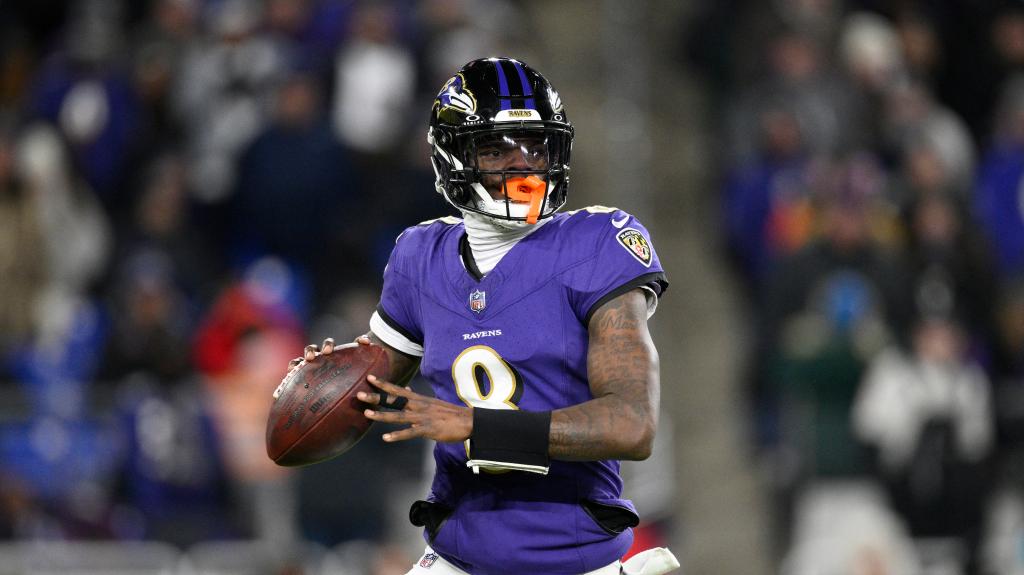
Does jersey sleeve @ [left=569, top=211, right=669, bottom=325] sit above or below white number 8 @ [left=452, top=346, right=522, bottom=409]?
above

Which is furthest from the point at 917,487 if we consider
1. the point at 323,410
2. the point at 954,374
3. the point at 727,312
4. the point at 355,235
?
the point at 323,410

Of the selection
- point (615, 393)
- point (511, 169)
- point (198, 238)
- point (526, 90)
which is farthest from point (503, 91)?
point (198, 238)

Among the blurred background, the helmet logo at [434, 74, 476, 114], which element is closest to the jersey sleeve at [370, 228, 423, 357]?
the helmet logo at [434, 74, 476, 114]

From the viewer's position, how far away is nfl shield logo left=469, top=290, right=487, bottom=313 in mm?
4000

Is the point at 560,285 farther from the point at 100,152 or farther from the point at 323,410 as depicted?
the point at 100,152

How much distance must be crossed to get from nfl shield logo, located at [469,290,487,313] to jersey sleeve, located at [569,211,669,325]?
23 centimetres

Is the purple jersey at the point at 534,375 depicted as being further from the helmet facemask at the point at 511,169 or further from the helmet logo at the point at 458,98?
the helmet logo at the point at 458,98

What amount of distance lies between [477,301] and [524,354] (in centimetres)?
20

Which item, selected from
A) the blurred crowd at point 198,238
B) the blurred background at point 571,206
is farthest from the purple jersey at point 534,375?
the blurred crowd at point 198,238

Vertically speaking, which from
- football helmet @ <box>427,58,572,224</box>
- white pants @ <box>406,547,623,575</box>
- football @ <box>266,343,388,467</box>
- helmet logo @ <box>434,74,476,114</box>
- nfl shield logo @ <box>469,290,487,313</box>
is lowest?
white pants @ <box>406,547,623,575</box>

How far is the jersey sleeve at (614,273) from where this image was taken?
390 cm

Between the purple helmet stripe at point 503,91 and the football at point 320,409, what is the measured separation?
0.75 m

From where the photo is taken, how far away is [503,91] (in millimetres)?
4121

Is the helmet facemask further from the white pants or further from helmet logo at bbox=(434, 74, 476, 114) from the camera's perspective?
the white pants
